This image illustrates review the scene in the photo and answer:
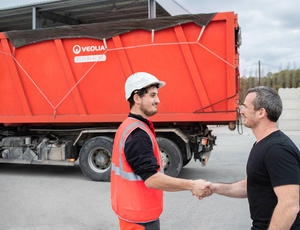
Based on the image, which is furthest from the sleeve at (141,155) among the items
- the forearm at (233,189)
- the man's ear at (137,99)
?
the forearm at (233,189)

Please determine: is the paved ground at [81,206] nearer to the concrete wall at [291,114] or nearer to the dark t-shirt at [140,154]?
the dark t-shirt at [140,154]

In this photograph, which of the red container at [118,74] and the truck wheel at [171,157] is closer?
the red container at [118,74]

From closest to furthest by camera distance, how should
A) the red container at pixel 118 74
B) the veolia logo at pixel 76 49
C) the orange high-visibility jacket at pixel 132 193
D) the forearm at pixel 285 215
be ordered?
the forearm at pixel 285 215 < the orange high-visibility jacket at pixel 132 193 < the red container at pixel 118 74 < the veolia logo at pixel 76 49

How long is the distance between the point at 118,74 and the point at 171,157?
2.01m

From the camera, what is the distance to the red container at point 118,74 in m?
6.50

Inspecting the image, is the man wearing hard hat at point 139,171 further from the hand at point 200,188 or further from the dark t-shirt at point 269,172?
the dark t-shirt at point 269,172

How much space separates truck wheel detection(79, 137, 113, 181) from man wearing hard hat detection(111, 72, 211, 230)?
15.5 feet

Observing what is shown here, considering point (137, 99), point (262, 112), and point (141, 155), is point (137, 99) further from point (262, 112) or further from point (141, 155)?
point (262, 112)

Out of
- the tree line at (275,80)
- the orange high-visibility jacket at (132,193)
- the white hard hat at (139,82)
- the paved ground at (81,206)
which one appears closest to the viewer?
the orange high-visibility jacket at (132,193)

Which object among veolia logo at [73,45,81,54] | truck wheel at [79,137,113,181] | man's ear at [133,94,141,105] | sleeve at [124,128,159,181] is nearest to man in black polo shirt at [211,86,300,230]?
sleeve at [124,128,159,181]

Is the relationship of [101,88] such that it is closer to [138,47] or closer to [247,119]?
[138,47]

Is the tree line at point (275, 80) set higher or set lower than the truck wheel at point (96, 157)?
higher

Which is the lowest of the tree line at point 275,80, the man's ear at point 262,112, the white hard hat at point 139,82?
the tree line at point 275,80

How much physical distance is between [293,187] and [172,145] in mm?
5031
